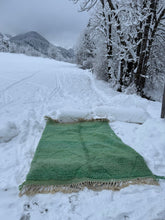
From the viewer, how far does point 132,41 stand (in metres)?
6.50

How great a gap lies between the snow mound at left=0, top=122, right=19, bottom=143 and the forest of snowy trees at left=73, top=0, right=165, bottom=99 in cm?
507

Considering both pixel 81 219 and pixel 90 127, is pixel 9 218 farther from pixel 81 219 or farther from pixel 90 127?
pixel 90 127

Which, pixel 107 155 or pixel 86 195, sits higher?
pixel 107 155

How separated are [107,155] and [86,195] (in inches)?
26.2

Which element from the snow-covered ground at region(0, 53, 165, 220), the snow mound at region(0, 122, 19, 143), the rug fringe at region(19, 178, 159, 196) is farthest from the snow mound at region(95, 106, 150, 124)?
the snow mound at region(0, 122, 19, 143)

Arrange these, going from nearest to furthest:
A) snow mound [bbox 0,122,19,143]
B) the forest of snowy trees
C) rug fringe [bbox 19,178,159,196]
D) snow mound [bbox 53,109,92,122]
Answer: rug fringe [bbox 19,178,159,196]
snow mound [bbox 0,122,19,143]
snow mound [bbox 53,109,92,122]
the forest of snowy trees

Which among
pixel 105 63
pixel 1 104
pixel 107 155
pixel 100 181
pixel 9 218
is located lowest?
pixel 9 218

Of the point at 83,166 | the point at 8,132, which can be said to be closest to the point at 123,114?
the point at 83,166

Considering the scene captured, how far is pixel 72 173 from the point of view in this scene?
67.3 inches

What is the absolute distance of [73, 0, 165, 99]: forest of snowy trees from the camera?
555 centimetres

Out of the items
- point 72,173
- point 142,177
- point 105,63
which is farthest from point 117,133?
point 105,63

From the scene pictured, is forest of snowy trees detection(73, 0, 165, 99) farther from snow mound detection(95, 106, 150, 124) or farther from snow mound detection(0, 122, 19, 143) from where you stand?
snow mound detection(0, 122, 19, 143)

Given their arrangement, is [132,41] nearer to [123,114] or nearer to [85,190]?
[123,114]

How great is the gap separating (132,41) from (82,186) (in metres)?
6.98
